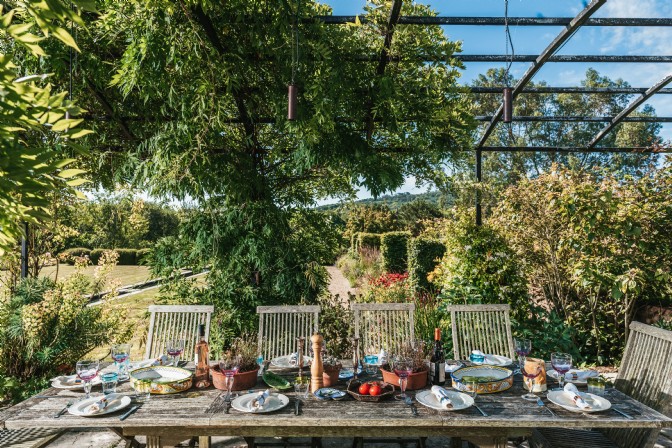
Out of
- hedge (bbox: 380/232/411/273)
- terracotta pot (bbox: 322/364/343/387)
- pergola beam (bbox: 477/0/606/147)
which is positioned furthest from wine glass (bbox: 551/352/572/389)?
hedge (bbox: 380/232/411/273)

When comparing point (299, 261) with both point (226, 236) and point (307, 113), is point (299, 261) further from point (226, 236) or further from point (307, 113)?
point (307, 113)

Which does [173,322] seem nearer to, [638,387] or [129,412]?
[129,412]

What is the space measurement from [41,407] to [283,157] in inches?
125

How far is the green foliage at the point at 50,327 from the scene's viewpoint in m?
3.91

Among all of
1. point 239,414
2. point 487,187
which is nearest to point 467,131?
point 487,187

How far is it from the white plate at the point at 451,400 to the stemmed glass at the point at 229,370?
99 centimetres

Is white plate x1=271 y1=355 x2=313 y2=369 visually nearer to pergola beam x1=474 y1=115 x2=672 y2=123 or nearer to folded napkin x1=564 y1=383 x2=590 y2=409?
folded napkin x1=564 y1=383 x2=590 y2=409

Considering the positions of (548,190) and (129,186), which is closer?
(129,186)

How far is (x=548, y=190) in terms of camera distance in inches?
187

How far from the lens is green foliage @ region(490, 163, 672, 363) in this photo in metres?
4.42

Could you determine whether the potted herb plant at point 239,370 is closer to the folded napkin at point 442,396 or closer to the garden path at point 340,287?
the folded napkin at point 442,396

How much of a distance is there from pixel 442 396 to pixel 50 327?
3.70 m

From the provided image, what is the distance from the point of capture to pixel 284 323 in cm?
345

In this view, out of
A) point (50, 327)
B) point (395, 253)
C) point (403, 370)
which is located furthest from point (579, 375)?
point (395, 253)
